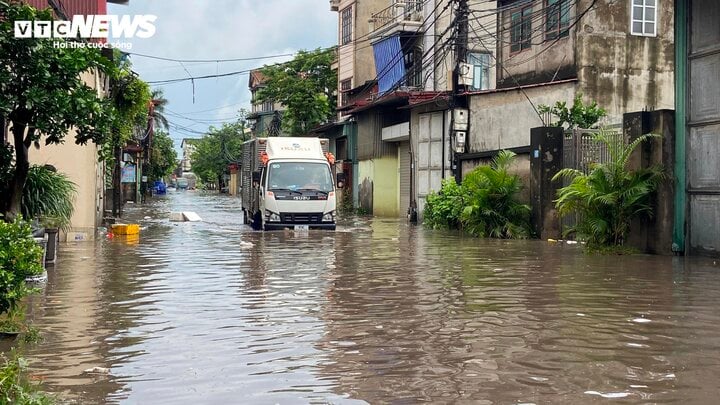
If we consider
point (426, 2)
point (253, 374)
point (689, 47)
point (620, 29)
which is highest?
point (426, 2)

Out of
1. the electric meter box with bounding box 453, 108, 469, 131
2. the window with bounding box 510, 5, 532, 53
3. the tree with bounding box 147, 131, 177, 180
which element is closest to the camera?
the window with bounding box 510, 5, 532, 53

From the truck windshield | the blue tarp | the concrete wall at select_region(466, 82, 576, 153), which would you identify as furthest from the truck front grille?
the blue tarp

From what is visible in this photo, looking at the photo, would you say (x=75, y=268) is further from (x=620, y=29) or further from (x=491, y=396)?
(x=620, y=29)

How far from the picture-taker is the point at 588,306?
9.18 m

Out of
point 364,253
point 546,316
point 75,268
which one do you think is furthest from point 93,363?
point 364,253

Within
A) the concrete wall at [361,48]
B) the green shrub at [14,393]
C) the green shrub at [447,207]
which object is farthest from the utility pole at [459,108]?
the green shrub at [14,393]

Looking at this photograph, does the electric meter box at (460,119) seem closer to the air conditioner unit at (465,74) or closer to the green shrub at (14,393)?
the air conditioner unit at (465,74)

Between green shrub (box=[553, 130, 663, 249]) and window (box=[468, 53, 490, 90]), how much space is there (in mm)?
17356

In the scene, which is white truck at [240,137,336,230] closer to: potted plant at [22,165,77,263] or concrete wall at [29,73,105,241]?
concrete wall at [29,73,105,241]

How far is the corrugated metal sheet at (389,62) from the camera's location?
3672 cm

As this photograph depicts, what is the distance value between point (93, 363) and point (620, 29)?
21599 mm

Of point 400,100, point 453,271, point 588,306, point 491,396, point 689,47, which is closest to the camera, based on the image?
point 491,396

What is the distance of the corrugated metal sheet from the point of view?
36719mm

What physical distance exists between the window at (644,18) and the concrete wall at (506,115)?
3229 millimetres
